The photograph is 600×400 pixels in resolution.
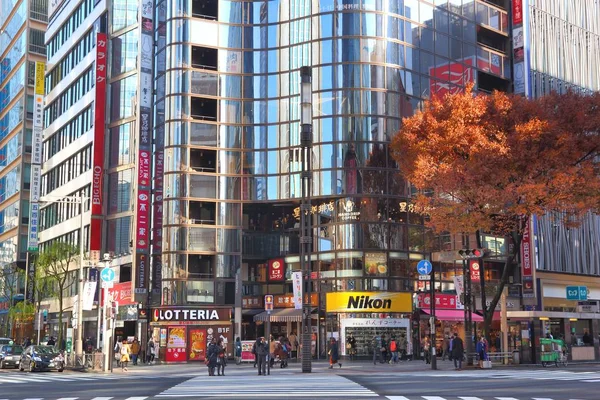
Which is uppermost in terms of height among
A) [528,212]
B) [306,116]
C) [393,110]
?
[393,110]

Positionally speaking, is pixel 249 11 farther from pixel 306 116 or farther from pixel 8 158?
pixel 8 158

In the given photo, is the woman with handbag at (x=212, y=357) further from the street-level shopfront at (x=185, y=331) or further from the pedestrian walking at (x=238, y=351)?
the street-level shopfront at (x=185, y=331)

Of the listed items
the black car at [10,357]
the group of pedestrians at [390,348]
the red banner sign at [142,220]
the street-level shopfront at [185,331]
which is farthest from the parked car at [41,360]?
the group of pedestrians at [390,348]

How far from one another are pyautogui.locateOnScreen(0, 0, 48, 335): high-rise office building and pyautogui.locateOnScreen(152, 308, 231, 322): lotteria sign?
32693mm

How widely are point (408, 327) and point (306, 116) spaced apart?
2219 centimetres

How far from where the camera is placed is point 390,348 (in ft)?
165

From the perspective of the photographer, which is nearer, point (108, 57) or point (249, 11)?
point (249, 11)

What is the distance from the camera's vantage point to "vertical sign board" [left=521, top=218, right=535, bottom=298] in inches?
2219

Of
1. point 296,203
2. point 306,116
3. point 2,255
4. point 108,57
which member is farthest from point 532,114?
point 2,255

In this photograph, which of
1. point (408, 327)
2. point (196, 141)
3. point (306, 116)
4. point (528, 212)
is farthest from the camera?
point (196, 141)

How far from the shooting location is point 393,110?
187 feet

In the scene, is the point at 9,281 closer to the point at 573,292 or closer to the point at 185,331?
the point at 185,331

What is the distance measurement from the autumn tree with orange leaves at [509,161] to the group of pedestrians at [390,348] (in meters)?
7.25

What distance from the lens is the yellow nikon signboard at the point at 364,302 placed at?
54125 millimetres
